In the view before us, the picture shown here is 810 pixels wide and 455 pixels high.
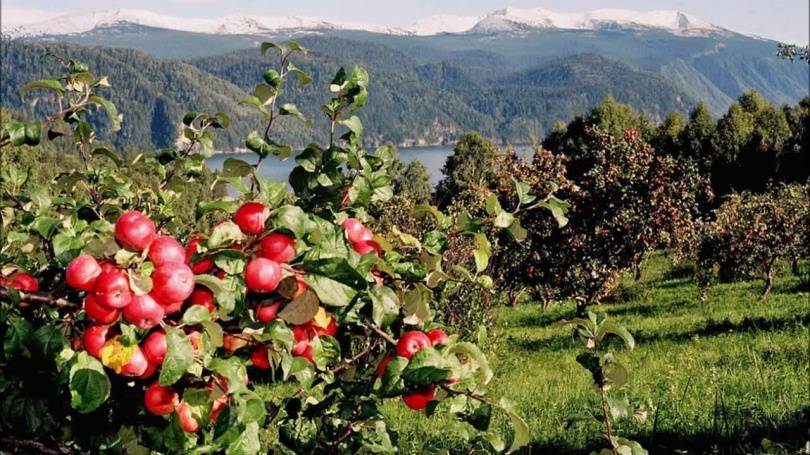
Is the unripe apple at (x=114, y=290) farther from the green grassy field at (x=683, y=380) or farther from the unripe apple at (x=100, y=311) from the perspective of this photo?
the green grassy field at (x=683, y=380)

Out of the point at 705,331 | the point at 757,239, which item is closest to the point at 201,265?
the point at 705,331

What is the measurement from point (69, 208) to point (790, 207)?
19192 millimetres

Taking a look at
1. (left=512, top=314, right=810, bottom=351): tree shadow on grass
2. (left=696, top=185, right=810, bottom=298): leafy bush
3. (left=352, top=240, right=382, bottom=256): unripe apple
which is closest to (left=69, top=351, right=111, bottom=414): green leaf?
(left=352, top=240, right=382, bottom=256): unripe apple

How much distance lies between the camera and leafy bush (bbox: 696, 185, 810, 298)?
56.9ft

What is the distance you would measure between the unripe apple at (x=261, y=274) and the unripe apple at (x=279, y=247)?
0.10 feet

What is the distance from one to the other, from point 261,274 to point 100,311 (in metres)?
0.31

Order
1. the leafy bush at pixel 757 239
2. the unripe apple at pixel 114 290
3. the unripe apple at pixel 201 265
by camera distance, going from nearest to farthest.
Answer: the unripe apple at pixel 114 290 < the unripe apple at pixel 201 265 < the leafy bush at pixel 757 239

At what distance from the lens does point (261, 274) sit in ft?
4.87

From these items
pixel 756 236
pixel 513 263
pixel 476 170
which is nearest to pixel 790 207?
pixel 756 236

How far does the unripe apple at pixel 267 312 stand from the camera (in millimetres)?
1593

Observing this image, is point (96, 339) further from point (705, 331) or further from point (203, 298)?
point (705, 331)

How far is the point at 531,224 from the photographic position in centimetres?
1513

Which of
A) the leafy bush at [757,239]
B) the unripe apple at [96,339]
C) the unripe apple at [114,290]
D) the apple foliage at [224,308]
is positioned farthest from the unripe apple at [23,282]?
the leafy bush at [757,239]

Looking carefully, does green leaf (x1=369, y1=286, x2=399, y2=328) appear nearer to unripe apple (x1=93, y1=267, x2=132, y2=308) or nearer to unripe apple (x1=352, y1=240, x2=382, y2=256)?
unripe apple (x1=352, y1=240, x2=382, y2=256)
